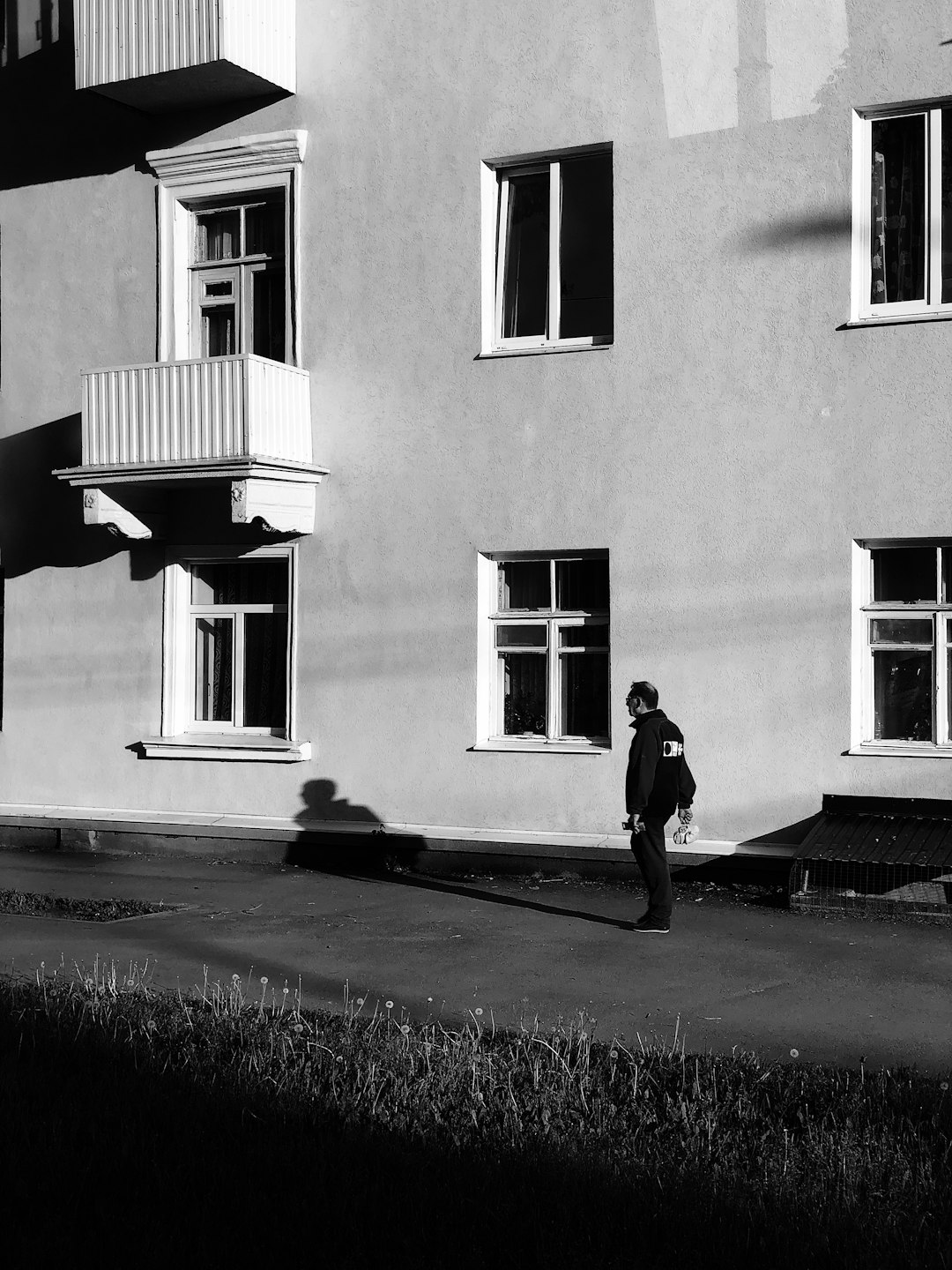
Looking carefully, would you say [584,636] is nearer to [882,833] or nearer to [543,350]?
[543,350]

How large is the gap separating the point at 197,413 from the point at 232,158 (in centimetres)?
287

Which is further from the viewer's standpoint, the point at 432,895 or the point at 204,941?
the point at 432,895

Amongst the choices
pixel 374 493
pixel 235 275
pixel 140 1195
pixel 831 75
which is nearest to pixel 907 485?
pixel 831 75

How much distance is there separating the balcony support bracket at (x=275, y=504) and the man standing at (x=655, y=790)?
5089 millimetres

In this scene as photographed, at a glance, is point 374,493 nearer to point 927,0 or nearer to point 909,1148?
point 927,0

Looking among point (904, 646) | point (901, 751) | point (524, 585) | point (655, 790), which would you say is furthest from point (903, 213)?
point (655, 790)

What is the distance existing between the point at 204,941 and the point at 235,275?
7.91 metres

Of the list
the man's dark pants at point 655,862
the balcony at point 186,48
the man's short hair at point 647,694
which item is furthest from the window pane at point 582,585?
the balcony at point 186,48

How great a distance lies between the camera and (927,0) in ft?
42.1

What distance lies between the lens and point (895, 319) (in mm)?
13062

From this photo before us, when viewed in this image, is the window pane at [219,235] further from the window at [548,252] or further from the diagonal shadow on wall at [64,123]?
the window at [548,252]

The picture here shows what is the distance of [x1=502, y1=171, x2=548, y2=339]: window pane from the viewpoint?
14930 mm

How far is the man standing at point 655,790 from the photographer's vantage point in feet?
36.7

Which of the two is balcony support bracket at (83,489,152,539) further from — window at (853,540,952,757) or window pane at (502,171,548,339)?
window at (853,540,952,757)
